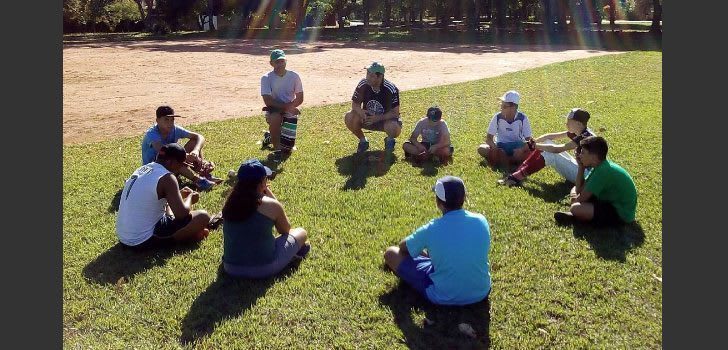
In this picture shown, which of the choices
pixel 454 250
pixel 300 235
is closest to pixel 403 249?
pixel 454 250

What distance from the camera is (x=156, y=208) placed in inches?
201

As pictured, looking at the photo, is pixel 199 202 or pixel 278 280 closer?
pixel 278 280

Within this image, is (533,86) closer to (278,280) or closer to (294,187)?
(294,187)

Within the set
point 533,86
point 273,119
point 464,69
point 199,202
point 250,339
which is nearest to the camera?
point 250,339

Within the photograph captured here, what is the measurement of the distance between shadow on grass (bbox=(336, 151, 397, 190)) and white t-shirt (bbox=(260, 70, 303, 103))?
1.33m

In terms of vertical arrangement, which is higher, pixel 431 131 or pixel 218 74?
pixel 218 74

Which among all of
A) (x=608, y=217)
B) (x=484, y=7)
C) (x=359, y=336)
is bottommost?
(x=359, y=336)

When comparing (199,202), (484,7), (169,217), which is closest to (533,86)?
(199,202)

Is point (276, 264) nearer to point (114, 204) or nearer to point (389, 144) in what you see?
point (114, 204)

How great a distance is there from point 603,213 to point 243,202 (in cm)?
340

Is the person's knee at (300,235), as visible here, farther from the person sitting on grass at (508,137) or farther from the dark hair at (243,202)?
the person sitting on grass at (508,137)

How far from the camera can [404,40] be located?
3706 cm

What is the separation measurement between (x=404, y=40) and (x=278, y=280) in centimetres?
3406

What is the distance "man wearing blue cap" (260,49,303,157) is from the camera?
330 inches
